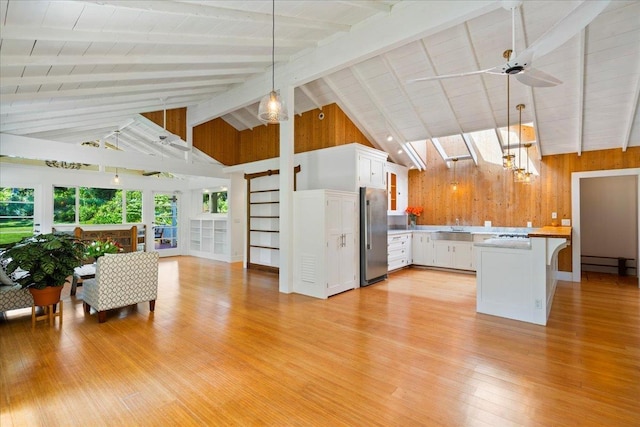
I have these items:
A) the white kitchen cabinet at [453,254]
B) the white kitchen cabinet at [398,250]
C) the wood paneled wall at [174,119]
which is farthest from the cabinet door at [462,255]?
the wood paneled wall at [174,119]

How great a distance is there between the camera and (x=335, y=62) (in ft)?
15.1

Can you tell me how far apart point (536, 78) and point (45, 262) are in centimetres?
547

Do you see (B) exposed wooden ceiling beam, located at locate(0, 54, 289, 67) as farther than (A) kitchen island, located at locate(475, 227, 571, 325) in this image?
No

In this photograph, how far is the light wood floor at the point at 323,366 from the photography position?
2111 mm

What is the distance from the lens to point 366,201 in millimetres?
5773

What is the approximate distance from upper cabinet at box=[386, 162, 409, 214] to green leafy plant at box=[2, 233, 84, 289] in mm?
5952

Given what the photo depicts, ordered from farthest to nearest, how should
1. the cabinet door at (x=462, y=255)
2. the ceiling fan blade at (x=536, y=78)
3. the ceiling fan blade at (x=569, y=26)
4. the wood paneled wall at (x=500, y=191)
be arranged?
the cabinet door at (x=462, y=255), the wood paneled wall at (x=500, y=191), the ceiling fan blade at (x=536, y=78), the ceiling fan blade at (x=569, y=26)

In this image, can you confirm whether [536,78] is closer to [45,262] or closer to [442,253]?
[442,253]

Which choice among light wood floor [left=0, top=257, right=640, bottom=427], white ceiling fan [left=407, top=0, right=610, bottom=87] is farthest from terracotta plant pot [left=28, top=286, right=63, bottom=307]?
white ceiling fan [left=407, top=0, right=610, bottom=87]

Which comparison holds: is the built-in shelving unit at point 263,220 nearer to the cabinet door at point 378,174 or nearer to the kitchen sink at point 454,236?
the cabinet door at point 378,174

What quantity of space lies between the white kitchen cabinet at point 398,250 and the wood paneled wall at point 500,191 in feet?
3.40

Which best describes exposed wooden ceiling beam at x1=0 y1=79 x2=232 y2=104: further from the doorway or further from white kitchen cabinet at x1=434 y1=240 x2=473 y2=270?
the doorway

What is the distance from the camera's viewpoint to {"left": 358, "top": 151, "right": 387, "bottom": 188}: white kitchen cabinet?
592cm

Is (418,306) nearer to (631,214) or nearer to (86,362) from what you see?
(86,362)
